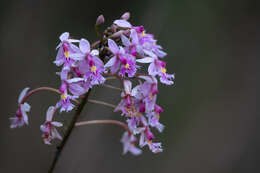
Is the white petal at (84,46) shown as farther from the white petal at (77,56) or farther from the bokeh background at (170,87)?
the bokeh background at (170,87)

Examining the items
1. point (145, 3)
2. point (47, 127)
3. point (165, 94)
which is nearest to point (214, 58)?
point (165, 94)

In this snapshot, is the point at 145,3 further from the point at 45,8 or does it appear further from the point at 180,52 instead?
the point at 45,8

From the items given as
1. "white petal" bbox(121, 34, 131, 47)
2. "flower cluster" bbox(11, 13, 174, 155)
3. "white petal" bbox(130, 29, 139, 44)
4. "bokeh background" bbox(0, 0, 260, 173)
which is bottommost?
"bokeh background" bbox(0, 0, 260, 173)

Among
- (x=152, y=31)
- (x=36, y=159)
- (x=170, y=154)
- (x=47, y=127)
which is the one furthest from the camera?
(x=170, y=154)

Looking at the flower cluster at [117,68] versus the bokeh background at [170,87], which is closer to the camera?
the flower cluster at [117,68]

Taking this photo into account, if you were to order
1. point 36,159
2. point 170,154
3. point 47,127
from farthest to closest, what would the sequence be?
point 170,154 → point 36,159 → point 47,127

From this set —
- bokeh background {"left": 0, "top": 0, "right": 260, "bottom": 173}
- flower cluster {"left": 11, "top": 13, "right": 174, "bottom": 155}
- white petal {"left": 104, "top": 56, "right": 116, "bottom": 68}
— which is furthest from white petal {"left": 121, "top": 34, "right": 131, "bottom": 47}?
bokeh background {"left": 0, "top": 0, "right": 260, "bottom": 173}

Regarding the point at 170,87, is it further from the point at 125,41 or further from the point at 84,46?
the point at 84,46

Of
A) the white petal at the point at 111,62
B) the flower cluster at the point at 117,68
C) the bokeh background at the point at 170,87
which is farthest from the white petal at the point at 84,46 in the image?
the bokeh background at the point at 170,87

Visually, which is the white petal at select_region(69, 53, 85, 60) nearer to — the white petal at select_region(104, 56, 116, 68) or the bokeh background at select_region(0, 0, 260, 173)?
the white petal at select_region(104, 56, 116, 68)
